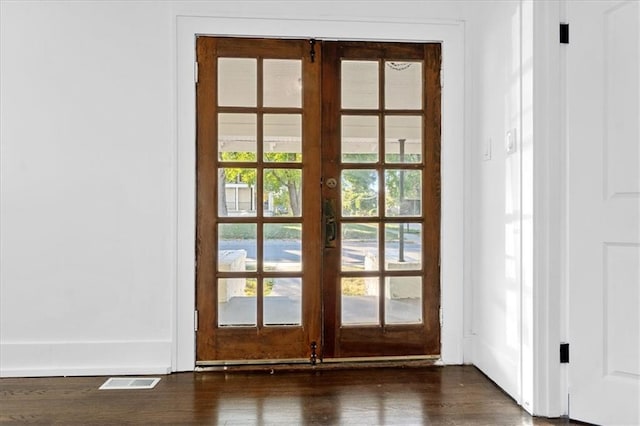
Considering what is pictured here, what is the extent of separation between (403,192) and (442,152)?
1.17 feet

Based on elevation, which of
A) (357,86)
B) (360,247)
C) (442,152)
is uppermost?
(357,86)

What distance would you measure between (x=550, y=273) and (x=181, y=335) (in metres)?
2.09

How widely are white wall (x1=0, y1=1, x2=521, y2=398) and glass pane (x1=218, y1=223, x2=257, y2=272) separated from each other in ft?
0.92

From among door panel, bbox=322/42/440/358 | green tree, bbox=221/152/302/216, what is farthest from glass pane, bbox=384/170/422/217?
green tree, bbox=221/152/302/216

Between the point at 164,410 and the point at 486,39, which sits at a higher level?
the point at 486,39

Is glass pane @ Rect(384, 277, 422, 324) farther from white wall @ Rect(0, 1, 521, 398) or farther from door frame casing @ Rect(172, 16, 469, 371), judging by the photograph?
white wall @ Rect(0, 1, 521, 398)

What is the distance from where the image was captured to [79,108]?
9.02ft

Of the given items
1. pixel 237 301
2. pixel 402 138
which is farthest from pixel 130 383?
pixel 402 138

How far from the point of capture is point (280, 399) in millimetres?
2352

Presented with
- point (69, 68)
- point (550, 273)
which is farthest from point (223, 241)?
point (550, 273)

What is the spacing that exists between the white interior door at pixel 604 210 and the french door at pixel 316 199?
3.06 ft

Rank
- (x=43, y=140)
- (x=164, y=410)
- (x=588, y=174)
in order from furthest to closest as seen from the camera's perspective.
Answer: (x=43, y=140) → (x=164, y=410) → (x=588, y=174)

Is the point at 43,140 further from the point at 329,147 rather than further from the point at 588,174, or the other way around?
the point at 588,174

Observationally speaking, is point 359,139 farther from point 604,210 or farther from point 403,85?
point 604,210
